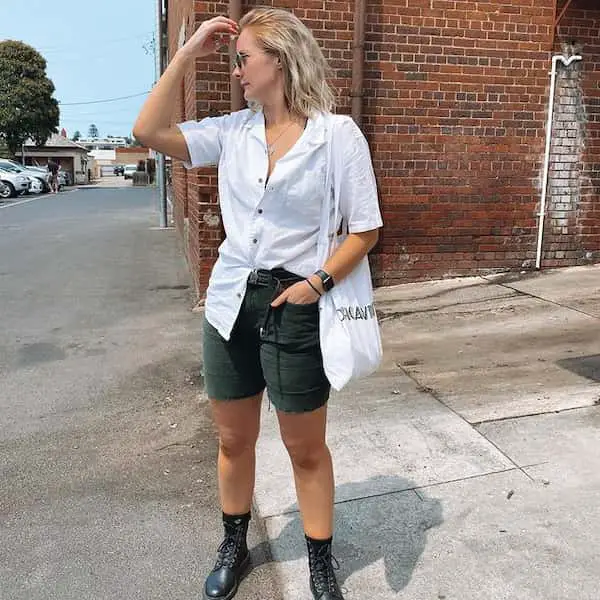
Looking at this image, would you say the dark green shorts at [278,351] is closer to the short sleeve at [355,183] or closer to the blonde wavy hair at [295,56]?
the short sleeve at [355,183]

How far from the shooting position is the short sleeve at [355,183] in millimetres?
2123

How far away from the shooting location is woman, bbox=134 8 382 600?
2.13 meters

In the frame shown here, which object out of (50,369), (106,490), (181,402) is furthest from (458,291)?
(106,490)

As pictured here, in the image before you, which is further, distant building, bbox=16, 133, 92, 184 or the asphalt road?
distant building, bbox=16, 133, 92, 184

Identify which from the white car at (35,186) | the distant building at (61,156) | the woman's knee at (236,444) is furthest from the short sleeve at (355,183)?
the distant building at (61,156)

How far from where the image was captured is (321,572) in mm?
2385

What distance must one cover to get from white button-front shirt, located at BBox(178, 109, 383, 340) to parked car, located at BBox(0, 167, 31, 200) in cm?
2805

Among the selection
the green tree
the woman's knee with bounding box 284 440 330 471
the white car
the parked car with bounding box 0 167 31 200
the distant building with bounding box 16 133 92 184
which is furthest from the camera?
the distant building with bounding box 16 133 92 184

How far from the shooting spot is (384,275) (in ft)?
23.6

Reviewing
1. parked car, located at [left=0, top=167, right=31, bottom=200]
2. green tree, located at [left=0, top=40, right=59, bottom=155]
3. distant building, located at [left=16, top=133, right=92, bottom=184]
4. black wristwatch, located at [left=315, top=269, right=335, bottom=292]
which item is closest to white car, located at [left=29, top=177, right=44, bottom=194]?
parked car, located at [left=0, top=167, right=31, bottom=200]

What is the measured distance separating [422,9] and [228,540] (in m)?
5.85

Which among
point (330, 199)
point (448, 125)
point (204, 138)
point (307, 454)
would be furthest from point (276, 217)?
point (448, 125)

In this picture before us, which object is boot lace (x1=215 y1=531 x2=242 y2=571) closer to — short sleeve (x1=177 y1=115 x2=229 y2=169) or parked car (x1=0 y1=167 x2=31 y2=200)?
short sleeve (x1=177 y1=115 x2=229 y2=169)

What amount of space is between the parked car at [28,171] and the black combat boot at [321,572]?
30625 mm
